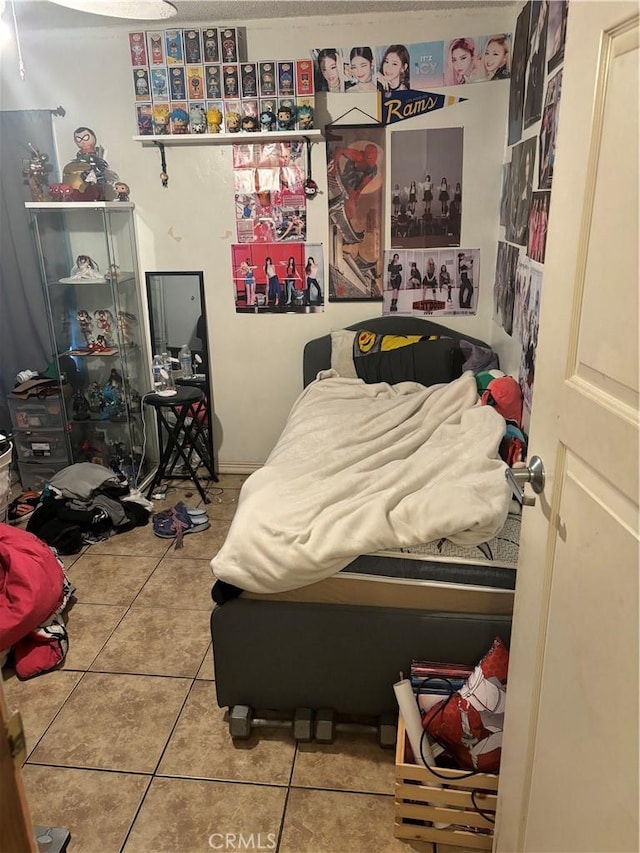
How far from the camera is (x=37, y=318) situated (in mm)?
3688

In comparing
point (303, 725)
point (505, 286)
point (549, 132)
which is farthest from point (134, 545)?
point (549, 132)

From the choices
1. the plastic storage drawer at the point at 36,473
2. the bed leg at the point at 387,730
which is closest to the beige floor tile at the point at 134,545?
the plastic storage drawer at the point at 36,473

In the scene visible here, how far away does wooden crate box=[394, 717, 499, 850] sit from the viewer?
5.01 ft

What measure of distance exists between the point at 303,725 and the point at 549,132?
219 cm

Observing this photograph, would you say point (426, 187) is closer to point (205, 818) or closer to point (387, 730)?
point (387, 730)

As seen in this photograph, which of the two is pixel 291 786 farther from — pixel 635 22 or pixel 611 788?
pixel 635 22

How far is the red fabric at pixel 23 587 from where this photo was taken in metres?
2.12

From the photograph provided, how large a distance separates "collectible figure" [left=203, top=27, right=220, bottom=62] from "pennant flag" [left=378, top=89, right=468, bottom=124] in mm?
869

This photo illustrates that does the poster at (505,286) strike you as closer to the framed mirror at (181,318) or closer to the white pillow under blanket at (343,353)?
the white pillow under blanket at (343,353)

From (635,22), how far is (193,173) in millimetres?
3047

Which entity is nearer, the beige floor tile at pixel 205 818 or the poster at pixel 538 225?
→ the beige floor tile at pixel 205 818

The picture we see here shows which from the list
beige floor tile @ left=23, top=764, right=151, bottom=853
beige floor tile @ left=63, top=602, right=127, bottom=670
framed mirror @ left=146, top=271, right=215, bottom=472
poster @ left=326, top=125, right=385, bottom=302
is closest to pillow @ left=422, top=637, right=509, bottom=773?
beige floor tile @ left=23, top=764, right=151, bottom=853

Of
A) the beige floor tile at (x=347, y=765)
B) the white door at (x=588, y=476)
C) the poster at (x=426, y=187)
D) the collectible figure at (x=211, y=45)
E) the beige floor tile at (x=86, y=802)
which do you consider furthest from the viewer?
the poster at (x=426, y=187)

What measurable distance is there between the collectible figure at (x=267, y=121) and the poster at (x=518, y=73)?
46.8 inches
